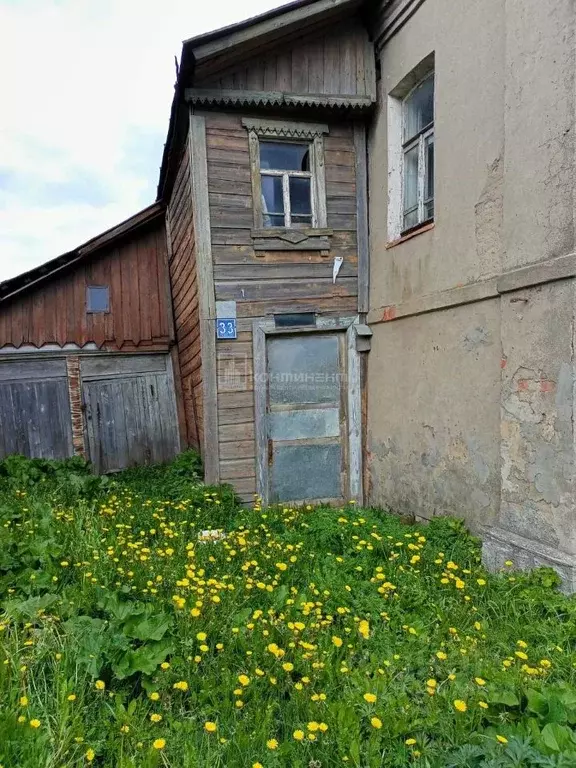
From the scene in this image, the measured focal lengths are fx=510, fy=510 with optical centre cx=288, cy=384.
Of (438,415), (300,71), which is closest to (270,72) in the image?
(300,71)

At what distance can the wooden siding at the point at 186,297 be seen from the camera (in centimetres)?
658

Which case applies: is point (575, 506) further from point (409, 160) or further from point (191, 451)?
point (191, 451)

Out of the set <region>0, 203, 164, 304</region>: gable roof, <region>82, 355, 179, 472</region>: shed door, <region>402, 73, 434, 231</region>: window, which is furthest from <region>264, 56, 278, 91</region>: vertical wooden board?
<region>82, 355, 179, 472</region>: shed door

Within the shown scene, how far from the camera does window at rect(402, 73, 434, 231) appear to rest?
5559 mm

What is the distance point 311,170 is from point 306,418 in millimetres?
3068

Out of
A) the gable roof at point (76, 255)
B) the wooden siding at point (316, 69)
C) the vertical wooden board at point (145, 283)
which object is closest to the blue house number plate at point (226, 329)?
the wooden siding at point (316, 69)

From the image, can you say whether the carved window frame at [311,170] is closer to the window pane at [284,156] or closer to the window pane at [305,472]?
the window pane at [284,156]

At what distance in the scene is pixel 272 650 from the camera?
282cm

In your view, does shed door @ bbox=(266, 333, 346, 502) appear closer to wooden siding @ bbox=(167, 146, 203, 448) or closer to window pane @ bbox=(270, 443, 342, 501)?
window pane @ bbox=(270, 443, 342, 501)

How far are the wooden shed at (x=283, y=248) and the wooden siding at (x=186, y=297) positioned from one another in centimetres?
11

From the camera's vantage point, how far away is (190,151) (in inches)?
233

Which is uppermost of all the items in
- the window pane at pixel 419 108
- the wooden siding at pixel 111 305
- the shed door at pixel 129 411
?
the window pane at pixel 419 108

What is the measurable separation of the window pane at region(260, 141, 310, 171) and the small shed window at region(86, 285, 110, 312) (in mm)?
3412

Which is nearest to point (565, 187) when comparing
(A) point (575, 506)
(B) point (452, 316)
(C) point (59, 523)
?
(B) point (452, 316)
